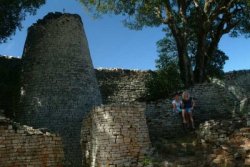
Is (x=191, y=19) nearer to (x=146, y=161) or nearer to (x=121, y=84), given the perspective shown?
(x=121, y=84)

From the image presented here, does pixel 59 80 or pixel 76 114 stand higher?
pixel 59 80

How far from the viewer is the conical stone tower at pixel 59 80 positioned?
49.2 ft

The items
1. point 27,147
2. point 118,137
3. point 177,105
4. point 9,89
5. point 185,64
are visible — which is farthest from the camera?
point 185,64

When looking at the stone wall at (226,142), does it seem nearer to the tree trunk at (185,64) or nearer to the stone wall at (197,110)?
the stone wall at (197,110)

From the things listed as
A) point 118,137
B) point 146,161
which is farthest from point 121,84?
point 146,161


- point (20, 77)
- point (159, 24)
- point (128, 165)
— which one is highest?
point (159, 24)

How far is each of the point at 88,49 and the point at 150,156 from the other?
7.40m

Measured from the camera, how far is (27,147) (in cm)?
1036

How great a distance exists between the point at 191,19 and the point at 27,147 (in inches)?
458

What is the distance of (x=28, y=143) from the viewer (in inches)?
409

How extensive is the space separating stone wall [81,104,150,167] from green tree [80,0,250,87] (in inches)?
299

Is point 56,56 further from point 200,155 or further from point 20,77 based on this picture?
point 200,155

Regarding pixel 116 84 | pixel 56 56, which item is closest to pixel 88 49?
pixel 56 56

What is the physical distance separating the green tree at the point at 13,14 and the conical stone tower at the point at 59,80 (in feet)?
4.31
